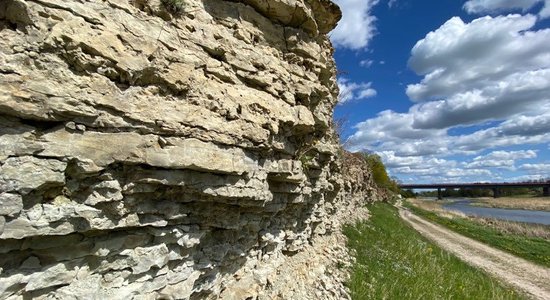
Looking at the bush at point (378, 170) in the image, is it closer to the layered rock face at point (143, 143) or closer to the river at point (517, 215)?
the river at point (517, 215)

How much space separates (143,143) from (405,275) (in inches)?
420

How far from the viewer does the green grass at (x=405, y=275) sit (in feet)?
33.9

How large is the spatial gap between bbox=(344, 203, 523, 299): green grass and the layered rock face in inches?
A: 167

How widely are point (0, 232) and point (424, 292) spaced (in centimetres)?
1128

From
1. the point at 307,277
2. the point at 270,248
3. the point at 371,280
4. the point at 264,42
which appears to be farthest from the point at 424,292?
the point at 264,42

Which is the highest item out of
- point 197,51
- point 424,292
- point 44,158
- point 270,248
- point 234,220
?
point 197,51

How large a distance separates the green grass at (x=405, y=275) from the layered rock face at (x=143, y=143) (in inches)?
167

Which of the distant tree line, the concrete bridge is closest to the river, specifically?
the concrete bridge

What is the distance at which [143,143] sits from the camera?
176 inches

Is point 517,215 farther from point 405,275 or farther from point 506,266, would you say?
point 405,275

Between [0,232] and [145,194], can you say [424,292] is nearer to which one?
[145,194]

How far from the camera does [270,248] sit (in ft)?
28.0

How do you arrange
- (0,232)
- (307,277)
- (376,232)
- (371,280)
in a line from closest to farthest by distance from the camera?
1. (0,232)
2. (307,277)
3. (371,280)
4. (376,232)

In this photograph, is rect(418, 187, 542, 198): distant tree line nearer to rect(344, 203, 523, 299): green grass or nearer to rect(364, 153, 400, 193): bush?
rect(364, 153, 400, 193): bush
